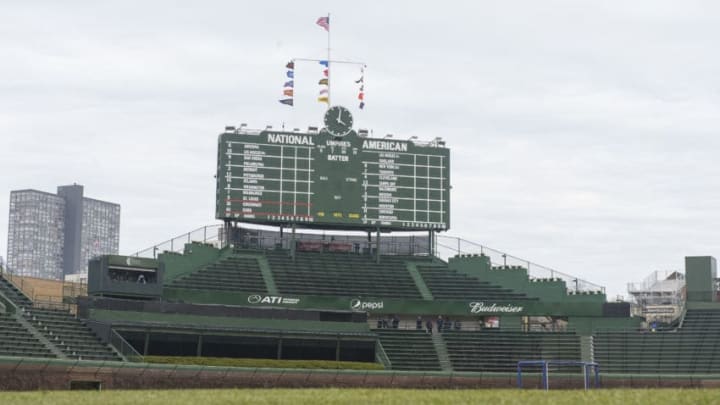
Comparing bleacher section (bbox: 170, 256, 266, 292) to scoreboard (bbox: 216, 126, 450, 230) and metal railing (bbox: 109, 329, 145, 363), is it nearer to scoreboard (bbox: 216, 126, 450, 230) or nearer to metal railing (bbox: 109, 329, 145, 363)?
scoreboard (bbox: 216, 126, 450, 230)

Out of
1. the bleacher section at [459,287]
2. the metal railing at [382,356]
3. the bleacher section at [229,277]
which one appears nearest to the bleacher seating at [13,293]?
the bleacher section at [229,277]

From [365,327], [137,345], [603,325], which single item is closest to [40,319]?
[137,345]

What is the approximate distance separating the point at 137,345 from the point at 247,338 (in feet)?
25.1

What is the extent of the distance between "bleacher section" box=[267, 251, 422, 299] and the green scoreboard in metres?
3.29

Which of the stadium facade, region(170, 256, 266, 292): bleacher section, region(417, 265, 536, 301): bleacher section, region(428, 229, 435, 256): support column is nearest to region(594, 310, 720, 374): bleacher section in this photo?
the stadium facade

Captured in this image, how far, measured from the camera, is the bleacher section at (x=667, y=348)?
73.2 m

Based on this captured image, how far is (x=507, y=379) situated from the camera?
6631cm

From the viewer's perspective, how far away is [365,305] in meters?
79.7

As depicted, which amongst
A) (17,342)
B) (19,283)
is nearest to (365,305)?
(19,283)

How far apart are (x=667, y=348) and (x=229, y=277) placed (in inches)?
1294

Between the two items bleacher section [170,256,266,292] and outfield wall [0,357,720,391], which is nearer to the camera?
outfield wall [0,357,720,391]

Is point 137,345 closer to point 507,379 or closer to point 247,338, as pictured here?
point 247,338

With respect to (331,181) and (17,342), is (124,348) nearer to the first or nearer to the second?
(17,342)

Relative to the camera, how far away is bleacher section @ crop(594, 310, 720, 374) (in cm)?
7325
